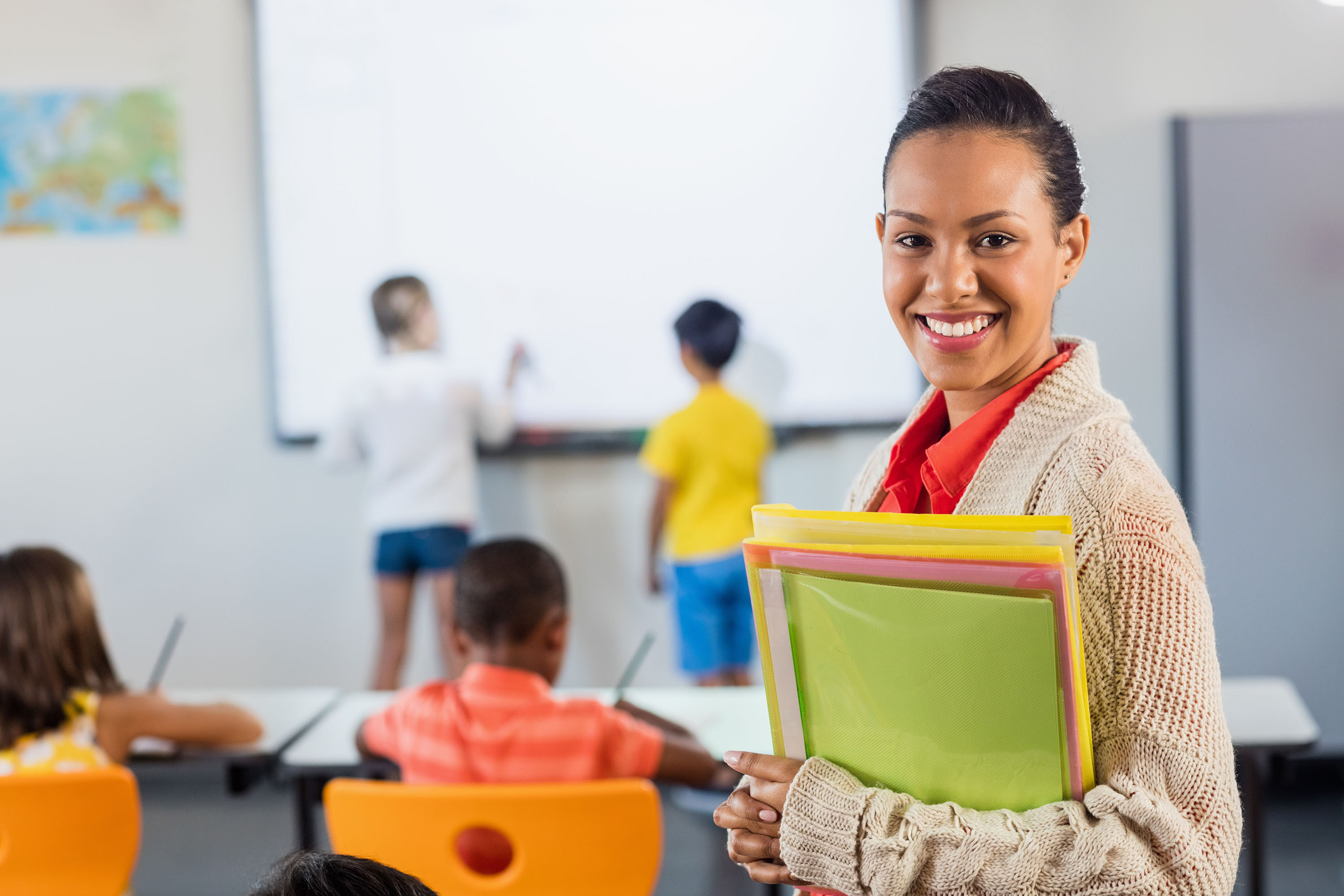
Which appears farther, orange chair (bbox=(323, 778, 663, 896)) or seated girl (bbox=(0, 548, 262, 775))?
seated girl (bbox=(0, 548, 262, 775))

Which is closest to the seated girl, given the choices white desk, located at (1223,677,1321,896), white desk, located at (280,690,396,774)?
white desk, located at (280,690,396,774)

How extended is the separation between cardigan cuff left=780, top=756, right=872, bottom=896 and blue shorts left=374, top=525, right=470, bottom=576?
272 centimetres

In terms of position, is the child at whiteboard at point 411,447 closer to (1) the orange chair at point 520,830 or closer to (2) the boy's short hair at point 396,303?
(2) the boy's short hair at point 396,303

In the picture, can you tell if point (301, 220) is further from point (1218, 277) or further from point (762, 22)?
point (1218, 277)

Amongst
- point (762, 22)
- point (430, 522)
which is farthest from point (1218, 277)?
point (430, 522)

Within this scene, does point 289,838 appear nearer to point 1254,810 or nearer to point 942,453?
point 1254,810

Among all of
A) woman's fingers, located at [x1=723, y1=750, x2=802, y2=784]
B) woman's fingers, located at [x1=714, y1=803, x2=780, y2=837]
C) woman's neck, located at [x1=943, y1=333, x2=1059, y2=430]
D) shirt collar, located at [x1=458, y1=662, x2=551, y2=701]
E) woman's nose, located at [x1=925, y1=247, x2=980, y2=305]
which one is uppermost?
woman's nose, located at [x1=925, y1=247, x2=980, y2=305]

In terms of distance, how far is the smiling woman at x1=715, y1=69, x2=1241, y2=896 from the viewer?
69 cm

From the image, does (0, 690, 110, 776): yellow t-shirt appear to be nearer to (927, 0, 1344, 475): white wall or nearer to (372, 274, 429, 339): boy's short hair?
(372, 274, 429, 339): boy's short hair

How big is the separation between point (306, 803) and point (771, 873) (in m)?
1.44

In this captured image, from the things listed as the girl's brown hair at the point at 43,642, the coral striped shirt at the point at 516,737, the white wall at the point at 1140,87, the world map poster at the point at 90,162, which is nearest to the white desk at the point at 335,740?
the coral striped shirt at the point at 516,737

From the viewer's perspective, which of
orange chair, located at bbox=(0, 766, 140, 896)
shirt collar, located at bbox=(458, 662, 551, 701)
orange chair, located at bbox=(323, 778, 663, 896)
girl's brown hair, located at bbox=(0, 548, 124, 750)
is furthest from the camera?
girl's brown hair, located at bbox=(0, 548, 124, 750)

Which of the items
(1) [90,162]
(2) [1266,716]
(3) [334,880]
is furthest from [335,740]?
(1) [90,162]

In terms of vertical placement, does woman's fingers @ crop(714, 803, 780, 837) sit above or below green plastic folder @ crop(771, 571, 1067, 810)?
below
